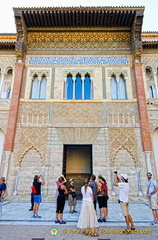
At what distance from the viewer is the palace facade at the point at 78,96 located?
295 inches

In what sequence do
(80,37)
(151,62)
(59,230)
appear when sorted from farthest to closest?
1. (80,37)
2. (151,62)
3. (59,230)

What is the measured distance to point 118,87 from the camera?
28.7 feet

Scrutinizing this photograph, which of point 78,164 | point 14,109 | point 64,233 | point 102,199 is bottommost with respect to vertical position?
point 64,233

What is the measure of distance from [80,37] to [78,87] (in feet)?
9.40

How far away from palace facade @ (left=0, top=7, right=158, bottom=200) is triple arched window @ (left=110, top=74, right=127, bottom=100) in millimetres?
51

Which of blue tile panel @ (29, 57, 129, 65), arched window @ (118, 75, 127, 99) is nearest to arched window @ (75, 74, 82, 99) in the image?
blue tile panel @ (29, 57, 129, 65)

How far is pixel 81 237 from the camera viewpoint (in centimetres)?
297

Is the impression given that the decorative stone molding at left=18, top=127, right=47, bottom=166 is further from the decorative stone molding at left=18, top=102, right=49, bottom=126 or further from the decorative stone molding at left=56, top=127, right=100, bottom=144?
the decorative stone molding at left=56, top=127, right=100, bottom=144

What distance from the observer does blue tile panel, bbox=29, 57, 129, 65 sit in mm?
9141

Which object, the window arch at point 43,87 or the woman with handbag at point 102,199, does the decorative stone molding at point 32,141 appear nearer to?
the window arch at point 43,87

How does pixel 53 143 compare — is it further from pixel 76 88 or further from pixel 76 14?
pixel 76 14

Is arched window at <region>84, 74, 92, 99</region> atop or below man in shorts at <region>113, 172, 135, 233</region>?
atop

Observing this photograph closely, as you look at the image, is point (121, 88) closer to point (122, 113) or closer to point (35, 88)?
point (122, 113)

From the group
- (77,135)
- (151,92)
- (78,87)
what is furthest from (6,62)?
(151,92)
